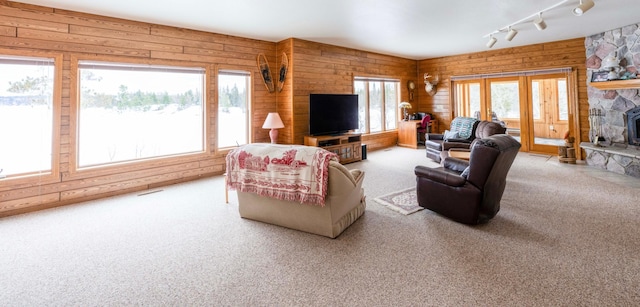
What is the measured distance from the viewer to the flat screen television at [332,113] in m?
6.00

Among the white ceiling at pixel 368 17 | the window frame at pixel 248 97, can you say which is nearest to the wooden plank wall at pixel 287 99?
the white ceiling at pixel 368 17

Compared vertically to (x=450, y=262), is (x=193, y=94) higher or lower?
higher

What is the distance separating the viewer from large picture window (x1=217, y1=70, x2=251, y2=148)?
5.52m

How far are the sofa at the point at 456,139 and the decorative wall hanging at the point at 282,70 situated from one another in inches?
136

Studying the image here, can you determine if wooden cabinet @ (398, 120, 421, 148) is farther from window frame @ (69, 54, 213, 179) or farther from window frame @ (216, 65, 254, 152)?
window frame @ (69, 54, 213, 179)

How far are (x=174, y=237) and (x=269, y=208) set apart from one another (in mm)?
975

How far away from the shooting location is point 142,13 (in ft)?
13.6

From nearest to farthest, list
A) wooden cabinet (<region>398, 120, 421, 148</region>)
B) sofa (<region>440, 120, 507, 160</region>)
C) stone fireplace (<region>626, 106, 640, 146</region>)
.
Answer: stone fireplace (<region>626, 106, 640, 146</region>) → sofa (<region>440, 120, 507, 160</region>) → wooden cabinet (<region>398, 120, 421, 148</region>)

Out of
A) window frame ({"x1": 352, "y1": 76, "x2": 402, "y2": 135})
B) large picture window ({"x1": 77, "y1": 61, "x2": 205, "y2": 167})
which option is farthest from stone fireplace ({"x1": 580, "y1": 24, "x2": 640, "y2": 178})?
large picture window ({"x1": 77, "y1": 61, "x2": 205, "y2": 167})

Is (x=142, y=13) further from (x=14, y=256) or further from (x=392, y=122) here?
(x=392, y=122)

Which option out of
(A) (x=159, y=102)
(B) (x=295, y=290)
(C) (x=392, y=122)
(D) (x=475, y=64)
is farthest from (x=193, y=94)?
(D) (x=475, y=64)

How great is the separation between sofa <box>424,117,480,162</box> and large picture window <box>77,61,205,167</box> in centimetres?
468

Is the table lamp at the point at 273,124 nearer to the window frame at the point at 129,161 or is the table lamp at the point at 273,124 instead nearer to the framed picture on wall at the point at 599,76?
the window frame at the point at 129,161

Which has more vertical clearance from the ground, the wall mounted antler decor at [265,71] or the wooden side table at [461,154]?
the wall mounted antler decor at [265,71]
